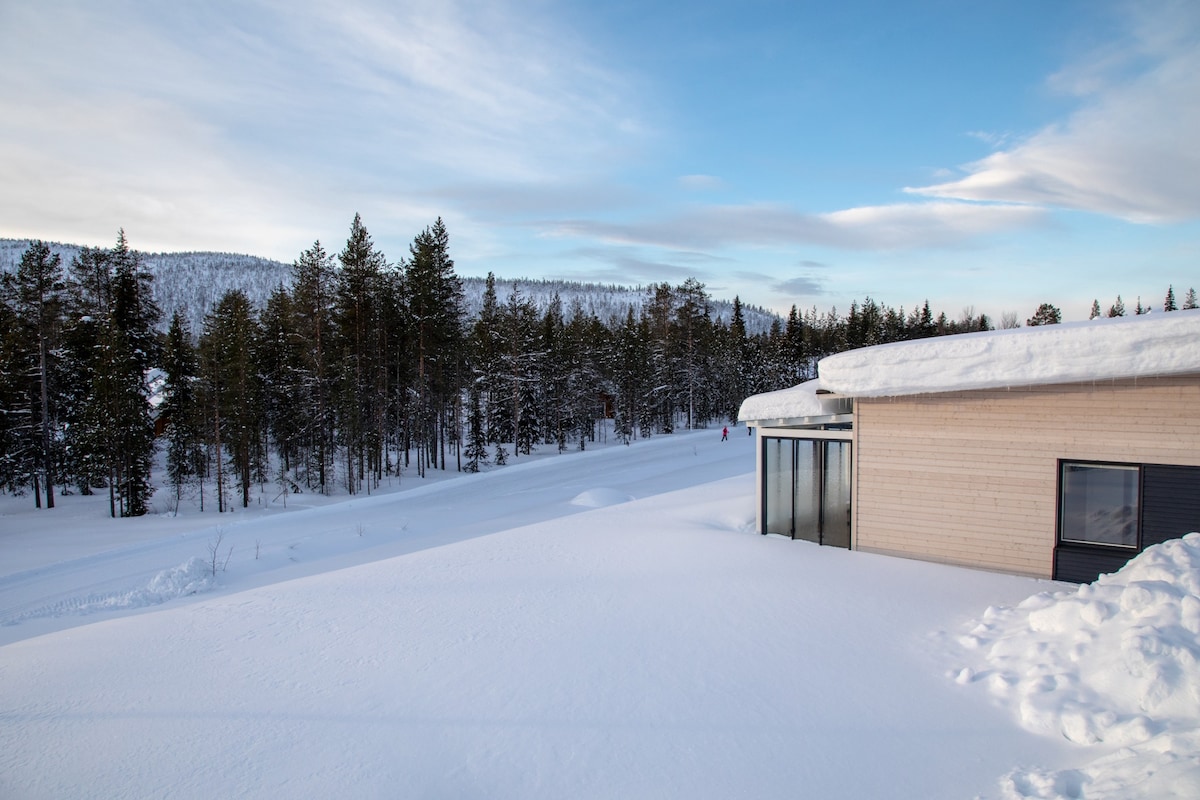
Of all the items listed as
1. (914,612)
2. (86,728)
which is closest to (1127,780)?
(914,612)

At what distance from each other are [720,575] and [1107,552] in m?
5.39

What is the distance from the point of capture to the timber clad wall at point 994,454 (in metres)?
8.31

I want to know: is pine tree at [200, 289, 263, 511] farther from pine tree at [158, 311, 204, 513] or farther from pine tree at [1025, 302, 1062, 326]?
pine tree at [1025, 302, 1062, 326]

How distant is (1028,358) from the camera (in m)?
8.90

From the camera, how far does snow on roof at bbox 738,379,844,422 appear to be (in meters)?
11.4

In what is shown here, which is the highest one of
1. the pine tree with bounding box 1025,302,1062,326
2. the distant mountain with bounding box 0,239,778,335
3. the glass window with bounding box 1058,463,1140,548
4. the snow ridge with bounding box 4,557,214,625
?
the distant mountain with bounding box 0,239,778,335

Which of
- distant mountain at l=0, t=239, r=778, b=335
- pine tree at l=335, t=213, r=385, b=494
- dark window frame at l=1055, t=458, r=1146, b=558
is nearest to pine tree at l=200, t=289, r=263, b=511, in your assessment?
pine tree at l=335, t=213, r=385, b=494

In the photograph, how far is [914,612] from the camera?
25.7 feet

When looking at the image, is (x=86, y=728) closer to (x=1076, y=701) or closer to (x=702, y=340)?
(x=1076, y=701)

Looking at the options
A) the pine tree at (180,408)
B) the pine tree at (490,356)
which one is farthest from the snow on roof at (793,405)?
the pine tree at (490,356)

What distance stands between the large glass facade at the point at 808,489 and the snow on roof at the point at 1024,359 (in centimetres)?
84

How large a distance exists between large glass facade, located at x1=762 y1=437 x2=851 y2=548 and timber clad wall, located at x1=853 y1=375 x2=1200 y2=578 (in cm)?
39

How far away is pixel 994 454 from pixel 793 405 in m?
3.32

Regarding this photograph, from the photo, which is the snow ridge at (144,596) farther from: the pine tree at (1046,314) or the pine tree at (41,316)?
the pine tree at (1046,314)
